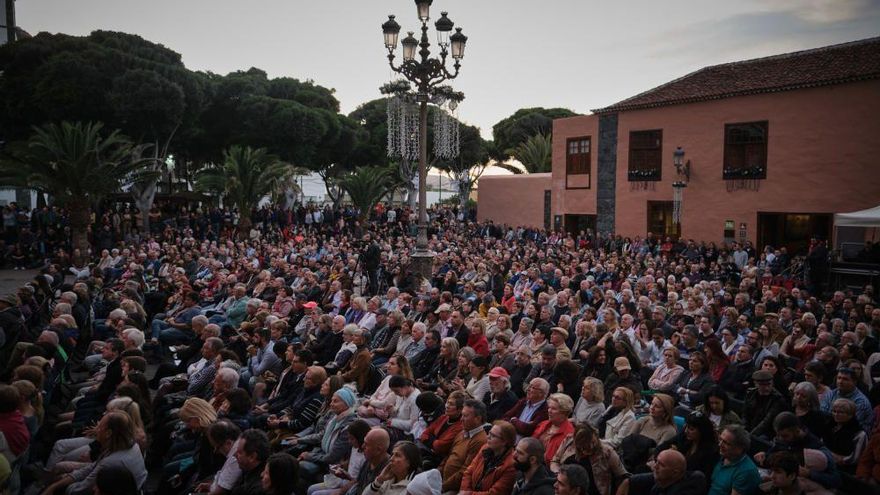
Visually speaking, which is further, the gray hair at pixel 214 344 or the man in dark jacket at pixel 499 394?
the gray hair at pixel 214 344

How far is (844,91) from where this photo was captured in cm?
1836

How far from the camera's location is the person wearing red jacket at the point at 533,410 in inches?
223

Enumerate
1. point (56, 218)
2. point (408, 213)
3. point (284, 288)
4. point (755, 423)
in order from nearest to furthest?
point (755, 423), point (284, 288), point (56, 218), point (408, 213)

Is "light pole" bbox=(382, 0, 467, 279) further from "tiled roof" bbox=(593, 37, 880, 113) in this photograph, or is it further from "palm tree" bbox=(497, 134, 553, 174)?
"palm tree" bbox=(497, 134, 553, 174)

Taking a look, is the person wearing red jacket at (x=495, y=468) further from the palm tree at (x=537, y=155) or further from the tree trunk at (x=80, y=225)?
→ the palm tree at (x=537, y=155)

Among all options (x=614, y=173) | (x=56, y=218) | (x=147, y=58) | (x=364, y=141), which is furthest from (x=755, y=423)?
(x=364, y=141)

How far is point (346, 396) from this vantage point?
583 cm

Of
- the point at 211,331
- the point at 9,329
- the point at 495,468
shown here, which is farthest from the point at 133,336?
the point at 495,468

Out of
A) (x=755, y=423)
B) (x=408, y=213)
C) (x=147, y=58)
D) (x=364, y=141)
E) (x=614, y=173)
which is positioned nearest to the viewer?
(x=755, y=423)

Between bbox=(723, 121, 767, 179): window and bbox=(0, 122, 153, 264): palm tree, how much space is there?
19.1 m

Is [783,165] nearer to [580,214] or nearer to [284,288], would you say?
[580,214]

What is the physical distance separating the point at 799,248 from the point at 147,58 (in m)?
26.6

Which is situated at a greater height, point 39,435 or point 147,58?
point 147,58

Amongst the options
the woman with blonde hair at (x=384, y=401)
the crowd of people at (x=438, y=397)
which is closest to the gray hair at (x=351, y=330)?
the crowd of people at (x=438, y=397)
